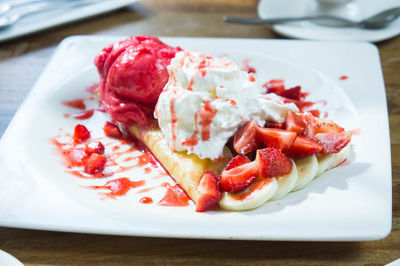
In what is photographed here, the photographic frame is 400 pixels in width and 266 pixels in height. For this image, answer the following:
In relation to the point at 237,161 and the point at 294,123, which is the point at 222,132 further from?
the point at 294,123

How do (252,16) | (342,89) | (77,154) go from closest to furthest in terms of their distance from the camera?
(77,154)
(342,89)
(252,16)

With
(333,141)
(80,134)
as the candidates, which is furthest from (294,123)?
(80,134)

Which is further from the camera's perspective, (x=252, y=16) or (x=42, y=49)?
(x=252, y=16)

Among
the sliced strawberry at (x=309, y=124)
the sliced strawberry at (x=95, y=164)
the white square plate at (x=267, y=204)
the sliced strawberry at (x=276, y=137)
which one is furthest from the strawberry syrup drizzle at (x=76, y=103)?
the sliced strawberry at (x=309, y=124)

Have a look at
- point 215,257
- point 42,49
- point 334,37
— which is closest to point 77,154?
point 215,257

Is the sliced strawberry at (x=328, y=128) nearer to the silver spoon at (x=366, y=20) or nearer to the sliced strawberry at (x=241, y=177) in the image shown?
the sliced strawberry at (x=241, y=177)

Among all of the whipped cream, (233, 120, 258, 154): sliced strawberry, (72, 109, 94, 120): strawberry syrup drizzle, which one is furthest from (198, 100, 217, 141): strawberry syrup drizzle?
(72, 109, 94, 120): strawberry syrup drizzle

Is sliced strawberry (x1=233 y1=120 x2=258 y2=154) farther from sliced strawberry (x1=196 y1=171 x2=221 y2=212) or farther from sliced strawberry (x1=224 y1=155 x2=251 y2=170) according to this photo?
sliced strawberry (x1=196 y1=171 x2=221 y2=212)

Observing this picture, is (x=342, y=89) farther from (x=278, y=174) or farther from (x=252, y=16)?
(x=252, y=16)
